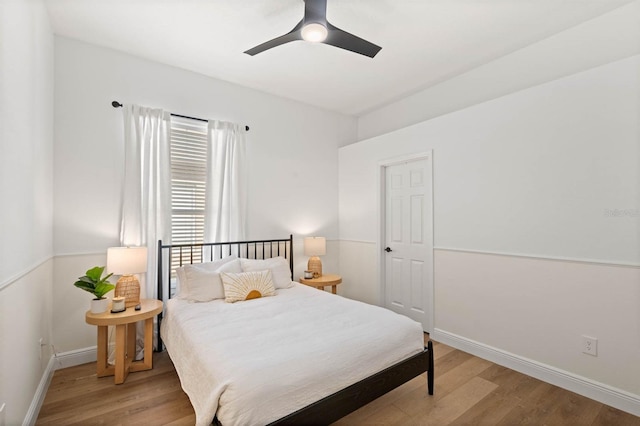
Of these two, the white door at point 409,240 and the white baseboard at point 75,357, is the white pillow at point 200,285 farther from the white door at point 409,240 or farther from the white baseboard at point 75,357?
the white door at point 409,240

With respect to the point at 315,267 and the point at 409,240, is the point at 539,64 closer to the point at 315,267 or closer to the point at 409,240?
the point at 409,240

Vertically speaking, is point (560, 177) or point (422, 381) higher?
point (560, 177)

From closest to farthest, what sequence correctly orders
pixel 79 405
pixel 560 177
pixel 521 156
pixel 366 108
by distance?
pixel 79 405 → pixel 560 177 → pixel 521 156 → pixel 366 108

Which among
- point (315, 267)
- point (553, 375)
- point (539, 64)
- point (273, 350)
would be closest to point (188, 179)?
point (315, 267)

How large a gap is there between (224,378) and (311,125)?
370 cm

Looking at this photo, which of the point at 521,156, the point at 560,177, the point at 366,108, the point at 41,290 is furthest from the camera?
the point at 366,108

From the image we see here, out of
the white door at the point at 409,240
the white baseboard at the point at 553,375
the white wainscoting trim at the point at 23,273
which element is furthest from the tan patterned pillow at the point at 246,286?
the white baseboard at the point at 553,375

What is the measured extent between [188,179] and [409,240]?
282 cm

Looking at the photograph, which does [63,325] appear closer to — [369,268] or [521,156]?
[369,268]

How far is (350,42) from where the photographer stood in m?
2.31

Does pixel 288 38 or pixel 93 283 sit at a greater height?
pixel 288 38

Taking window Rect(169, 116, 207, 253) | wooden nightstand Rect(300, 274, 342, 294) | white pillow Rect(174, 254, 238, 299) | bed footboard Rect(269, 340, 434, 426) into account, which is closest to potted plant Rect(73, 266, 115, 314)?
white pillow Rect(174, 254, 238, 299)

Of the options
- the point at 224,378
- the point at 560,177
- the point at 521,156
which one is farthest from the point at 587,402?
the point at 224,378

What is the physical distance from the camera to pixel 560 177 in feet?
8.32
